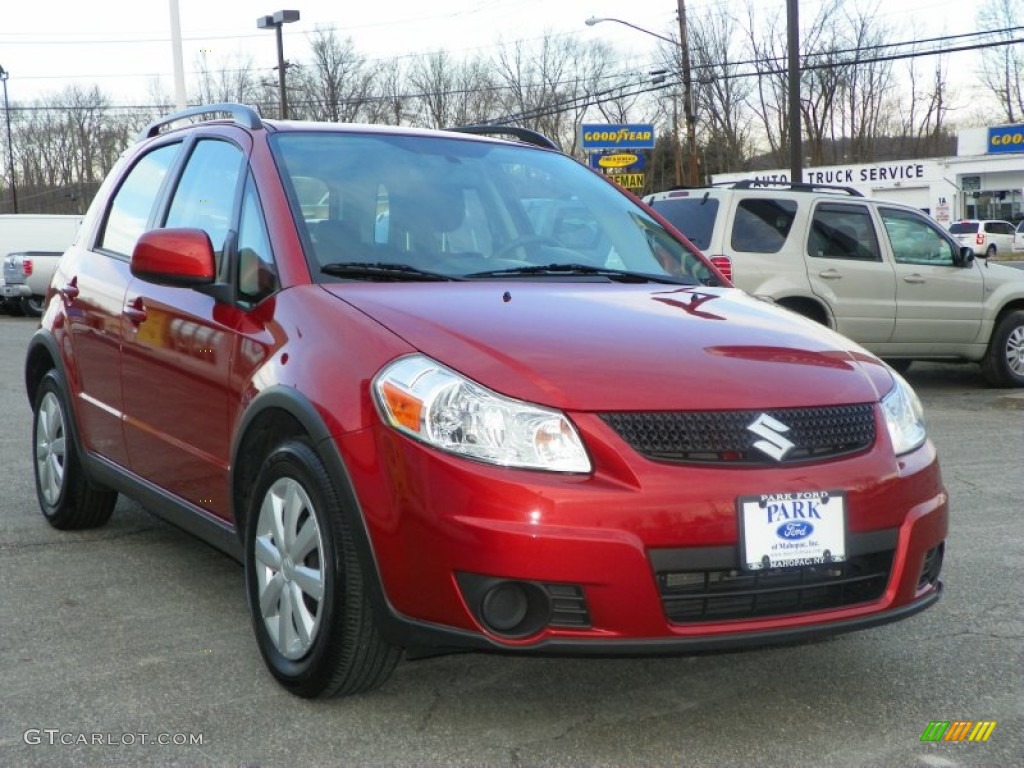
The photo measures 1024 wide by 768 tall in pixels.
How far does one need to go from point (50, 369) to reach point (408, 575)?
331 centimetres

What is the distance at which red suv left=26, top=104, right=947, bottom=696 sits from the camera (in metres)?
2.96

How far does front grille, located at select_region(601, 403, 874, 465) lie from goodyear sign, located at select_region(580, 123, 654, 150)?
30.2 m

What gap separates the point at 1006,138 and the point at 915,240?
51124 millimetres

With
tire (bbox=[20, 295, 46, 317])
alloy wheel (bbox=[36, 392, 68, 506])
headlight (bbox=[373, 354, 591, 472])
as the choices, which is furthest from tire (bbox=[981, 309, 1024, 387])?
tire (bbox=[20, 295, 46, 317])

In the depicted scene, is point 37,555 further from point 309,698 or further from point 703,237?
point 703,237

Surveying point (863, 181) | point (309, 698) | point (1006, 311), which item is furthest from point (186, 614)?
point (863, 181)

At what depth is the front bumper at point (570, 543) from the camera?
2908 mm

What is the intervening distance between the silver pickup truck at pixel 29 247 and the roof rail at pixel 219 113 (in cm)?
1908

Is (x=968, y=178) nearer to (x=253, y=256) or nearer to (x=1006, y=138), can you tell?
(x=1006, y=138)

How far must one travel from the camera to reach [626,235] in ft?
15.0

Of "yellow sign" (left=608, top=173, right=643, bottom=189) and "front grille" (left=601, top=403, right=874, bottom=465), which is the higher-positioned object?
"yellow sign" (left=608, top=173, right=643, bottom=189)

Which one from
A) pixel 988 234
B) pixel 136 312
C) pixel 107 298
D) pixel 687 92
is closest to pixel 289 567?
pixel 136 312

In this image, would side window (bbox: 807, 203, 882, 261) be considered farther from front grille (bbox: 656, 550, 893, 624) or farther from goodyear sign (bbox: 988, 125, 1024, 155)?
goodyear sign (bbox: 988, 125, 1024, 155)

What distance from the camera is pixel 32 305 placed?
2402 centimetres
